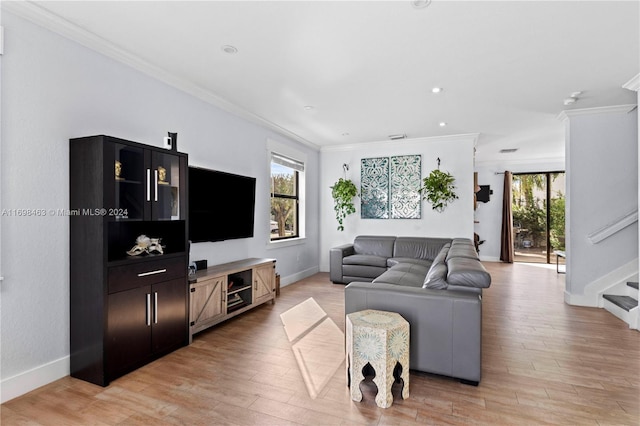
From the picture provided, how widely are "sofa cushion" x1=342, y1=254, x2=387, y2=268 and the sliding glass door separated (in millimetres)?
5011

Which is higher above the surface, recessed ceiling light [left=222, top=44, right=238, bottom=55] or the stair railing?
recessed ceiling light [left=222, top=44, right=238, bottom=55]

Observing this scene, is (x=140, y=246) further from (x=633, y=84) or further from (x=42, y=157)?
(x=633, y=84)

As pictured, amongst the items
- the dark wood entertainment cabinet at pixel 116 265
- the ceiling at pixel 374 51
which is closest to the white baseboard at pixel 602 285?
the ceiling at pixel 374 51

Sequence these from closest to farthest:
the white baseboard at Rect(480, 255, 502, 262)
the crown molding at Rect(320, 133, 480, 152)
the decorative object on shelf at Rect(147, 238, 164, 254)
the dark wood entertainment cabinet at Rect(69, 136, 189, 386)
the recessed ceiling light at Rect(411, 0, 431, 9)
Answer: the recessed ceiling light at Rect(411, 0, 431, 9) → the dark wood entertainment cabinet at Rect(69, 136, 189, 386) → the decorative object on shelf at Rect(147, 238, 164, 254) → the crown molding at Rect(320, 133, 480, 152) → the white baseboard at Rect(480, 255, 502, 262)

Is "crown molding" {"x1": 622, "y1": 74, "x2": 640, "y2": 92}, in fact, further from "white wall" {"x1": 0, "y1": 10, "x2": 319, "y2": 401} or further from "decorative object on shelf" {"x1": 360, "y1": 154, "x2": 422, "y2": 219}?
"white wall" {"x1": 0, "y1": 10, "x2": 319, "y2": 401}

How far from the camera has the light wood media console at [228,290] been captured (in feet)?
10.9

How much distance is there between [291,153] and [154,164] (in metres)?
3.25

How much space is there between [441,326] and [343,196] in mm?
4357

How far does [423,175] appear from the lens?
6344 mm

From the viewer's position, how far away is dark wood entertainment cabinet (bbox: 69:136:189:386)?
2.44 meters

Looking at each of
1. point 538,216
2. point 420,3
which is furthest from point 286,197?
point 538,216

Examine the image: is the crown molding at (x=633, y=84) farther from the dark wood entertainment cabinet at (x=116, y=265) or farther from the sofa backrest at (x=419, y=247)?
the dark wood entertainment cabinet at (x=116, y=265)

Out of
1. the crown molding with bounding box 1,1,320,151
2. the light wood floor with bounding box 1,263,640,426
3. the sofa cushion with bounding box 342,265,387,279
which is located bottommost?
the light wood floor with bounding box 1,263,640,426

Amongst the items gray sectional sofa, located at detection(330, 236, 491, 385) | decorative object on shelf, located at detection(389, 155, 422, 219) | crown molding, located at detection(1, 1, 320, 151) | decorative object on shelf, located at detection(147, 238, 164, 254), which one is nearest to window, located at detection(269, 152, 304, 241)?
crown molding, located at detection(1, 1, 320, 151)
